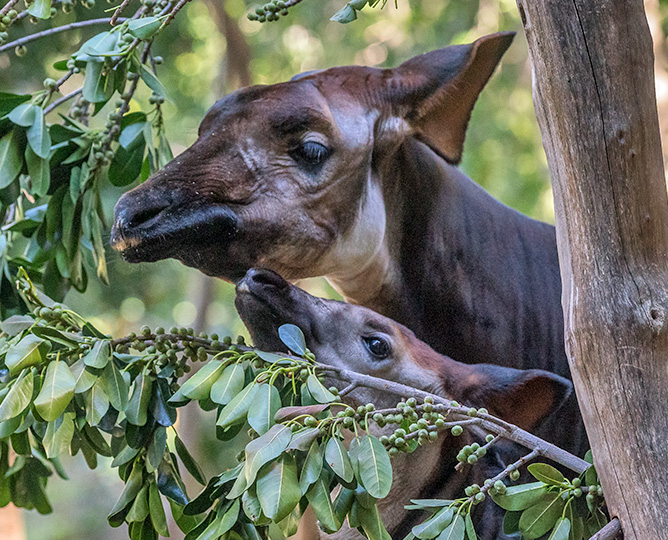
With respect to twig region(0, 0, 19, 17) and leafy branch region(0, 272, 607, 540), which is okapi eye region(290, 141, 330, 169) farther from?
twig region(0, 0, 19, 17)

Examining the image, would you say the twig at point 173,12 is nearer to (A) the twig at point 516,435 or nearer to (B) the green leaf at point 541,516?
(A) the twig at point 516,435

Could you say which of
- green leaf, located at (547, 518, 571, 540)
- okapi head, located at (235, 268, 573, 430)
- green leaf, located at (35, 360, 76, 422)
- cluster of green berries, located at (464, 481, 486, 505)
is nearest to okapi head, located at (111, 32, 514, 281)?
okapi head, located at (235, 268, 573, 430)

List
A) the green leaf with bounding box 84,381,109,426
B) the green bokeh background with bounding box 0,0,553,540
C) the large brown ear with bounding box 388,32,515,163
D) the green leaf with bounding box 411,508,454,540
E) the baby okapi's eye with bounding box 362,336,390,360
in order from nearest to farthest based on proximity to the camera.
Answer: the green leaf with bounding box 411,508,454,540, the green leaf with bounding box 84,381,109,426, the baby okapi's eye with bounding box 362,336,390,360, the large brown ear with bounding box 388,32,515,163, the green bokeh background with bounding box 0,0,553,540

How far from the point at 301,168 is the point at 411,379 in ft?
1.86

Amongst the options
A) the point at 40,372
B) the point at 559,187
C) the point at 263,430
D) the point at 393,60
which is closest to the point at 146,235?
the point at 40,372

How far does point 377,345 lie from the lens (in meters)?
1.93

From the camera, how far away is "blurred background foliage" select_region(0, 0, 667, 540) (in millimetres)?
5020

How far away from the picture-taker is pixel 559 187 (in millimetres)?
1424

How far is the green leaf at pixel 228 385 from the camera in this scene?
142 centimetres

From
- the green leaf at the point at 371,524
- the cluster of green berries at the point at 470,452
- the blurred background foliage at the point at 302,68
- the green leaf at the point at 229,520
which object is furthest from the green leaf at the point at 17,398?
the blurred background foliage at the point at 302,68

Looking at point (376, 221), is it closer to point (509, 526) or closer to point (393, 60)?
point (509, 526)

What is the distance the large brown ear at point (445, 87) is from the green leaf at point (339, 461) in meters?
1.03

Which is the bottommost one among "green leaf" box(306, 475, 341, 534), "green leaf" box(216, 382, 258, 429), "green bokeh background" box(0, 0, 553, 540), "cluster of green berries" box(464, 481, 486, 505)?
"green bokeh background" box(0, 0, 553, 540)

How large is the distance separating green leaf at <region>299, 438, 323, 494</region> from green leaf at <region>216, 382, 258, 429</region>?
0.13m
